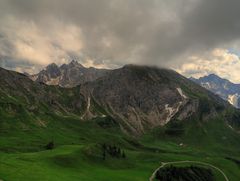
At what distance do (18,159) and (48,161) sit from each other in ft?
55.2

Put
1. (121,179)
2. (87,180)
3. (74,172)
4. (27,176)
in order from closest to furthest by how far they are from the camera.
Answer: (27,176), (87,180), (74,172), (121,179)

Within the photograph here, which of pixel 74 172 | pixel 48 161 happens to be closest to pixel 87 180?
pixel 74 172

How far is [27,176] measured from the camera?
13175cm

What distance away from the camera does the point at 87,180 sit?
164 m

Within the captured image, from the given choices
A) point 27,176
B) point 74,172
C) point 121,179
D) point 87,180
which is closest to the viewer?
point 27,176

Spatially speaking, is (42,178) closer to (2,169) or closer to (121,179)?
(2,169)

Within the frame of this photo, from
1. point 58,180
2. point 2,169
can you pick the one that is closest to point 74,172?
point 58,180

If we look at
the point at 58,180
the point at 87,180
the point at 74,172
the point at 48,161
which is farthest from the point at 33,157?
the point at 58,180

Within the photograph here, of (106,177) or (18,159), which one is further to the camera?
(106,177)

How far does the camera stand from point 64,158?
196m

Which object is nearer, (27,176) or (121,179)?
(27,176)

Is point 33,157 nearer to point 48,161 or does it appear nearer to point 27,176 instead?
point 48,161

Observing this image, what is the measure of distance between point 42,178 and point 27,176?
6306 millimetres

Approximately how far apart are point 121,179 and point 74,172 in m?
28.3
